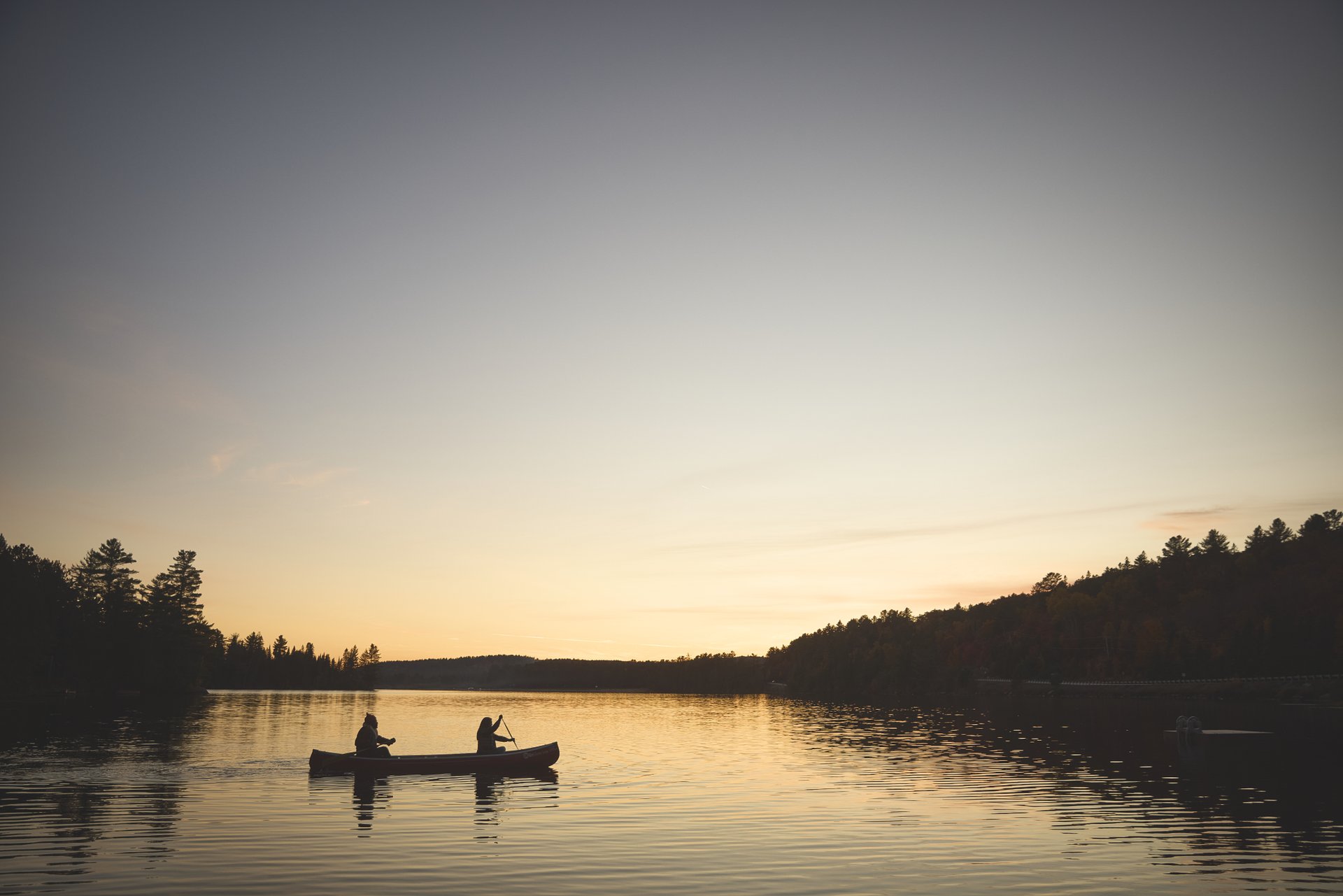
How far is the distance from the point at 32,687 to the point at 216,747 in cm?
9108

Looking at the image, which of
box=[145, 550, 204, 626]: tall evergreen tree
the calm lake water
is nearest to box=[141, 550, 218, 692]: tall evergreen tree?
box=[145, 550, 204, 626]: tall evergreen tree

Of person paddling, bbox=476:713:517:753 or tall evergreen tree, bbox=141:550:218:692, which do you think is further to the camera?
tall evergreen tree, bbox=141:550:218:692

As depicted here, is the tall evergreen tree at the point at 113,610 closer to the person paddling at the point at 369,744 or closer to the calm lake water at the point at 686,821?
the calm lake water at the point at 686,821

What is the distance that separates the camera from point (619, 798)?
3541 centimetres

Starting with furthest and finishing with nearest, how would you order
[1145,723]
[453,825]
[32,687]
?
[32,687], [1145,723], [453,825]

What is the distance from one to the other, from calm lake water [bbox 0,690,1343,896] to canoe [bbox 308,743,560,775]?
79cm

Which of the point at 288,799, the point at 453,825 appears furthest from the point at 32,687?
the point at 453,825

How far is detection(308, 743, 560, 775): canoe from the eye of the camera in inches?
1587

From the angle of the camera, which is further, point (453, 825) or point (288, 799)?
point (288, 799)

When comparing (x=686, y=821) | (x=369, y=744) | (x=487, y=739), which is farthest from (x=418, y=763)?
(x=686, y=821)

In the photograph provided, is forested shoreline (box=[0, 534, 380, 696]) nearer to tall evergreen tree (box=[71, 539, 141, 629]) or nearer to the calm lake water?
tall evergreen tree (box=[71, 539, 141, 629])

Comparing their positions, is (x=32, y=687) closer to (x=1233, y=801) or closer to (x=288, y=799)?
(x=288, y=799)

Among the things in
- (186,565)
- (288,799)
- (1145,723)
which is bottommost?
(1145,723)

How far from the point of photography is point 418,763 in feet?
136
